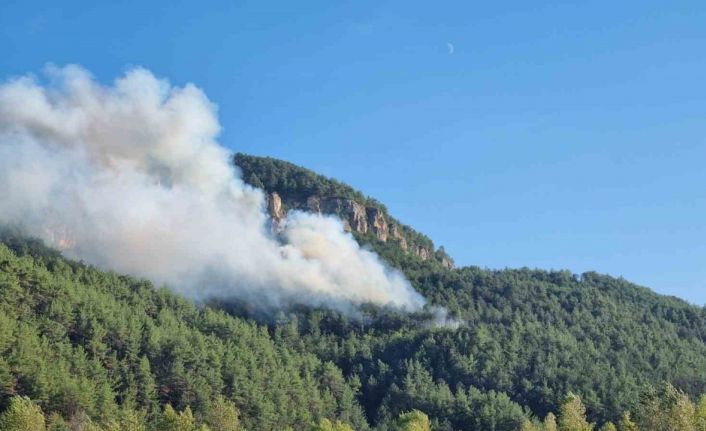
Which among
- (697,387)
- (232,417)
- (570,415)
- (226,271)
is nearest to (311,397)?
(232,417)

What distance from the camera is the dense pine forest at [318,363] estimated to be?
92.2m

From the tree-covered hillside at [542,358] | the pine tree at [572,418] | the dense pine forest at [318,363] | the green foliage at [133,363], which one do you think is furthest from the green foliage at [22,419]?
the tree-covered hillside at [542,358]

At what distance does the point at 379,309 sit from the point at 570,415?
97.5m

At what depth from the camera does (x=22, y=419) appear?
7681 cm

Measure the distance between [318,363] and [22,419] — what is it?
7027 centimetres

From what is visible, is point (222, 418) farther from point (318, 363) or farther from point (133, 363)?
point (318, 363)

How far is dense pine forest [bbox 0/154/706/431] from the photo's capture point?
92.2m

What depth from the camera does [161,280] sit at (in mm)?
176500

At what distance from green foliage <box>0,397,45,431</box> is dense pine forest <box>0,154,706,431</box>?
0.63 ft

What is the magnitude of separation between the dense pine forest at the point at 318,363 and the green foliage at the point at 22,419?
191 millimetres

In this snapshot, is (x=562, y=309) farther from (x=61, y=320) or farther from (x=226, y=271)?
(x=61, y=320)

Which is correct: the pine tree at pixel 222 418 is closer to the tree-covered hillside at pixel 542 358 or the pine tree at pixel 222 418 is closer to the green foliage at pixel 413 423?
the green foliage at pixel 413 423

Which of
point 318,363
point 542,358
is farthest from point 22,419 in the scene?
point 542,358

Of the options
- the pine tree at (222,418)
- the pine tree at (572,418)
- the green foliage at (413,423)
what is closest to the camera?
the pine tree at (572,418)
